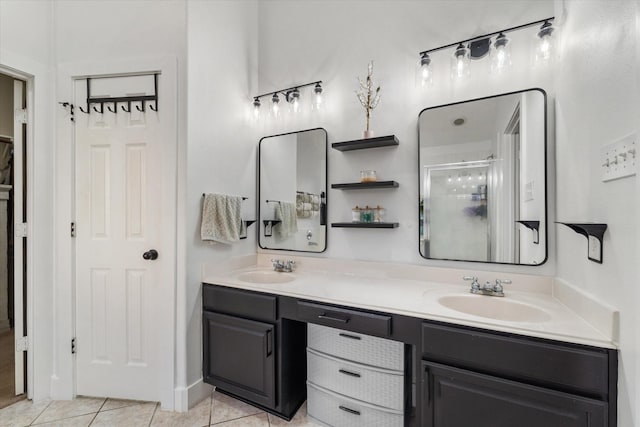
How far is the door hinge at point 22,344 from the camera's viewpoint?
6.15 feet

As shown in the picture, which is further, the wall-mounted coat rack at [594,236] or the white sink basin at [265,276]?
the white sink basin at [265,276]

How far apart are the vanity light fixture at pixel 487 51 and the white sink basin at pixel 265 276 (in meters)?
1.62

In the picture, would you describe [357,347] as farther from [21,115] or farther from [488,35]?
[21,115]

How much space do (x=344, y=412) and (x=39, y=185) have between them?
2319mm

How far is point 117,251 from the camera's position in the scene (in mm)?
1885

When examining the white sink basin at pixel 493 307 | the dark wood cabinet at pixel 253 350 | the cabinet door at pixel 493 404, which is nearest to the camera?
the cabinet door at pixel 493 404

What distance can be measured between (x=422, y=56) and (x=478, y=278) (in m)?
1.41

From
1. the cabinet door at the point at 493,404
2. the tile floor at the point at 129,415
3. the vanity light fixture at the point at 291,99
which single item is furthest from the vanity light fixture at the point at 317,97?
the tile floor at the point at 129,415

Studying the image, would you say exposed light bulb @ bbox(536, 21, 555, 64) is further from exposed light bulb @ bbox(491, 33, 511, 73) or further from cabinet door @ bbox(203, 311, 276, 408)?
cabinet door @ bbox(203, 311, 276, 408)

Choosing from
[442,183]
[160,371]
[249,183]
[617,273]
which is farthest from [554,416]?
[249,183]

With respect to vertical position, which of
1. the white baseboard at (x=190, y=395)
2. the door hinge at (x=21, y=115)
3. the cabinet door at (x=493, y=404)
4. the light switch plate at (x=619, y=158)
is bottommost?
the white baseboard at (x=190, y=395)

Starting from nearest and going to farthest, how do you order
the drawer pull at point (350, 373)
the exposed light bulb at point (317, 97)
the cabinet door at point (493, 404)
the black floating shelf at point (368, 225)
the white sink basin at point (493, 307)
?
the cabinet door at point (493, 404), the white sink basin at point (493, 307), the drawer pull at point (350, 373), the black floating shelf at point (368, 225), the exposed light bulb at point (317, 97)

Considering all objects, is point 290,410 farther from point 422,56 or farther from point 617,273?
point 422,56

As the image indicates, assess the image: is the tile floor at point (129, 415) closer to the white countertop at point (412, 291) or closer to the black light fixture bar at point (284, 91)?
the white countertop at point (412, 291)
